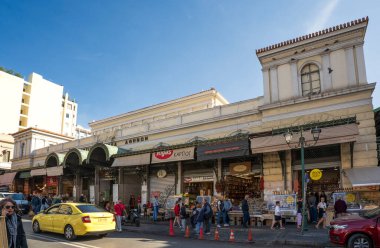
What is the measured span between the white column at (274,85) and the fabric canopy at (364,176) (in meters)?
6.26

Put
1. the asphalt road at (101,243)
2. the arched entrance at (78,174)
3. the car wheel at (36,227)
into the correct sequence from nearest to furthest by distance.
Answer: the asphalt road at (101,243)
the car wheel at (36,227)
the arched entrance at (78,174)

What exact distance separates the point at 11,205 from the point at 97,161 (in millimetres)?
22882

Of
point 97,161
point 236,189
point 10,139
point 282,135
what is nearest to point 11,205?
point 282,135

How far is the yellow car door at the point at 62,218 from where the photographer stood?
1302cm

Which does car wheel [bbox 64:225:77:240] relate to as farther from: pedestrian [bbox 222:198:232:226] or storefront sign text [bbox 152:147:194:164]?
storefront sign text [bbox 152:147:194:164]

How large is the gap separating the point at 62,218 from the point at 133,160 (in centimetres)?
1098

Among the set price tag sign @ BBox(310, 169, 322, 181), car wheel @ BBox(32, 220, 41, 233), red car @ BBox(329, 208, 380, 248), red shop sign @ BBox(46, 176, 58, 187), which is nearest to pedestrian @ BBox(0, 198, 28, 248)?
red car @ BBox(329, 208, 380, 248)

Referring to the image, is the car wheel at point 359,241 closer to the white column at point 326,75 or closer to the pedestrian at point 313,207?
the pedestrian at point 313,207

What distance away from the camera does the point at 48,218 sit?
549 inches

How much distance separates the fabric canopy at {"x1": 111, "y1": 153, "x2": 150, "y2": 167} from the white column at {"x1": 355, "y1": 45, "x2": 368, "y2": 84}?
14748mm

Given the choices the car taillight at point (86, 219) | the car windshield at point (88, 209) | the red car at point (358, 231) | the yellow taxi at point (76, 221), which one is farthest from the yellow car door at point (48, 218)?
the red car at point (358, 231)

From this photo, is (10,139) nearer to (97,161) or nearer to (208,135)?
(97,161)

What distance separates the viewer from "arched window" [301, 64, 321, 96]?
63.7ft

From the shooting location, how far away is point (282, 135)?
1758 centimetres
